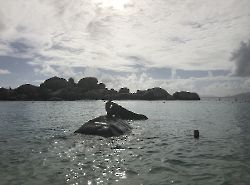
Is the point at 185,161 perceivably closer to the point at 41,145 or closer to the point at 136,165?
the point at 136,165

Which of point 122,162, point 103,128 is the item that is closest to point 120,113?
point 103,128

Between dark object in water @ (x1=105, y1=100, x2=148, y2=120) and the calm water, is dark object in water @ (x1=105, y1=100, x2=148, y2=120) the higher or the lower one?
the higher one

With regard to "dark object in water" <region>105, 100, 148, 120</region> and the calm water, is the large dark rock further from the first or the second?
"dark object in water" <region>105, 100, 148, 120</region>

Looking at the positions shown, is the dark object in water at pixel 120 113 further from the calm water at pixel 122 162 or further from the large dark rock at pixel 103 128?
the calm water at pixel 122 162

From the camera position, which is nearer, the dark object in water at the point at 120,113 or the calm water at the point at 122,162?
the calm water at the point at 122,162

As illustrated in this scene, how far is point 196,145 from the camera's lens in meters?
22.7

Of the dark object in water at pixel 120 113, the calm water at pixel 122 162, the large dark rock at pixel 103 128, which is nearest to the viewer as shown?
the calm water at pixel 122 162

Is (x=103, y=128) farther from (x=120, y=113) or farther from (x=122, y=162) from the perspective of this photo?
(x=120, y=113)

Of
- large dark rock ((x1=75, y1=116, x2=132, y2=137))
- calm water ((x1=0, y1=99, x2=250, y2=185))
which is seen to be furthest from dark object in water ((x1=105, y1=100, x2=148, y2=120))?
calm water ((x1=0, y1=99, x2=250, y2=185))

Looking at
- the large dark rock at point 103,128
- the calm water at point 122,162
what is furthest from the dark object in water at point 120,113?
the calm water at point 122,162

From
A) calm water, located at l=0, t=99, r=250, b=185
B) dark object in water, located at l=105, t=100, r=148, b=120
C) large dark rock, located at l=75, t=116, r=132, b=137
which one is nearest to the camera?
calm water, located at l=0, t=99, r=250, b=185

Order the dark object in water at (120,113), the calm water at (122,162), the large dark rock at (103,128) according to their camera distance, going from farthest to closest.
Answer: the dark object in water at (120,113) < the large dark rock at (103,128) < the calm water at (122,162)

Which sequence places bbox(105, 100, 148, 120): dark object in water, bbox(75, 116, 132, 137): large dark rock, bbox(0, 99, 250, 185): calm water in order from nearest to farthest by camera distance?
1. bbox(0, 99, 250, 185): calm water
2. bbox(75, 116, 132, 137): large dark rock
3. bbox(105, 100, 148, 120): dark object in water

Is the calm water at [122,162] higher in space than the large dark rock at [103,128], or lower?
lower
